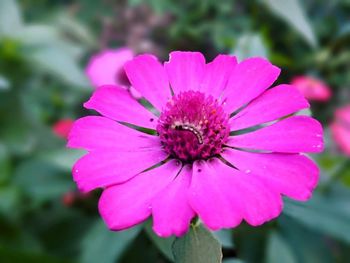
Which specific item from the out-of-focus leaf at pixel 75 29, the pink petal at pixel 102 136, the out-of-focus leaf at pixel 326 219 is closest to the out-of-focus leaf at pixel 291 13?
the out-of-focus leaf at pixel 326 219

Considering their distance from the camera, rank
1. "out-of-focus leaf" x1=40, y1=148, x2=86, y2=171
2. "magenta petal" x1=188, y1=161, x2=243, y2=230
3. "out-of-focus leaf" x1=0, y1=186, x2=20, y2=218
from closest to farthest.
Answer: "magenta petal" x1=188, y1=161, x2=243, y2=230 → "out-of-focus leaf" x1=40, y1=148, x2=86, y2=171 → "out-of-focus leaf" x1=0, y1=186, x2=20, y2=218

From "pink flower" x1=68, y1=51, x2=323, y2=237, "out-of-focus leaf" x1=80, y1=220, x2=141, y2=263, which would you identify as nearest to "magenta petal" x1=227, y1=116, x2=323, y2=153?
"pink flower" x1=68, y1=51, x2=323, y2=237

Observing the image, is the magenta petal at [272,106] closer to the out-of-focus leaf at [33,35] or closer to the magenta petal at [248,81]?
the magenta petal at [248,81]

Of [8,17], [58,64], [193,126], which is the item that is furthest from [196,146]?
[8,17]

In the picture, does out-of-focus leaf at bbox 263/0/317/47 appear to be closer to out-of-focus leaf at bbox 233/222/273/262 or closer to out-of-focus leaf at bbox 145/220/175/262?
out-of-focus leaf at bbox 233/222/273/262

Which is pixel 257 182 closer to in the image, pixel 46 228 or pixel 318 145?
pixel 318 145

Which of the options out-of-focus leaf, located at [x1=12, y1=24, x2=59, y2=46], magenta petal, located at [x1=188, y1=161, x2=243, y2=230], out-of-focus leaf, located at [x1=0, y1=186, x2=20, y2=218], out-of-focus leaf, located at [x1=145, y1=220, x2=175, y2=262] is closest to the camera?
magenta petal, located at [x1=188, y1=161, x2=243, y2=230]
